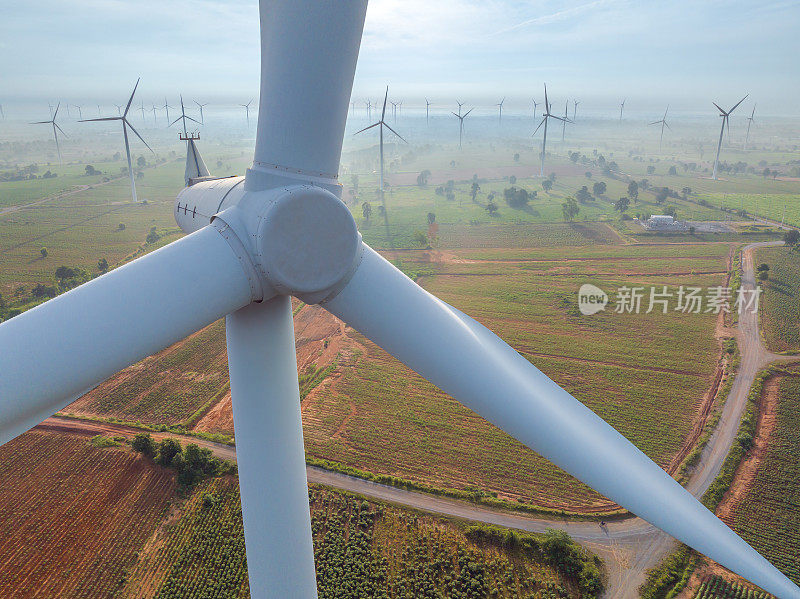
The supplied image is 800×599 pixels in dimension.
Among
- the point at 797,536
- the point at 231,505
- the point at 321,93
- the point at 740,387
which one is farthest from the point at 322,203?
the point at 740,387

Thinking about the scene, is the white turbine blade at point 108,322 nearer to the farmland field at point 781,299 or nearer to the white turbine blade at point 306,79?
the white turbine blade at point 306,79

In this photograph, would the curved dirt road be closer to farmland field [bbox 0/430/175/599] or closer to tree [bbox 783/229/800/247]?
farmland field [bbox 0/430/175/599]

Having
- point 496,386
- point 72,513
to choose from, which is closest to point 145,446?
point 72,513

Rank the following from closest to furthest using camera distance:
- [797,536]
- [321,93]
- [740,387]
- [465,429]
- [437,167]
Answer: [321,93], [797,536], [465,429], [740,387], [437,167]

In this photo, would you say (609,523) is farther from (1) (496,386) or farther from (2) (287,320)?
(2) (287,320)

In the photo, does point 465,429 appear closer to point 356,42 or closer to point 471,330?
point 471,330

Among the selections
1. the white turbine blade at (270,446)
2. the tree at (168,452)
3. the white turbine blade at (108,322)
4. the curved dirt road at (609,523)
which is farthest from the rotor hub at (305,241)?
the tree at (168,452)
